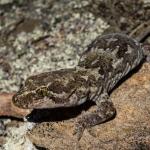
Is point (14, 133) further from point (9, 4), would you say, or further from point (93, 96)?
point (9, 4)

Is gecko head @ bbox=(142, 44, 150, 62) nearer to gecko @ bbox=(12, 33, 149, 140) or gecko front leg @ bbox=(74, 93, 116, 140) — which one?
gecko @ bbox=(12, 33, 149, 140)

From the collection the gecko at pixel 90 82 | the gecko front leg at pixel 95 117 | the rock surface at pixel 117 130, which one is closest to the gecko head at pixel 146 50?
the gecko at pixel 90 82

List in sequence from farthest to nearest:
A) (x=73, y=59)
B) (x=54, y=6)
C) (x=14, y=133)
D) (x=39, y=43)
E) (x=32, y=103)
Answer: (x=54, y=6)
(x=39, y=43)
(x=73, y=59)
(x=14, y=133)
(x=32, y=103)

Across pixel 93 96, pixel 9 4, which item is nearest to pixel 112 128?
pixel 93 96

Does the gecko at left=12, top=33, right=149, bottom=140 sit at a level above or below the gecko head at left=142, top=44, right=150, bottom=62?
above

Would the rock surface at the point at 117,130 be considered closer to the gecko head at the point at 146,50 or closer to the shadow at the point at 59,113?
the shadow at the point at 59,113

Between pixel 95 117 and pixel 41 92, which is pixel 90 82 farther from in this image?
pixel 41 92

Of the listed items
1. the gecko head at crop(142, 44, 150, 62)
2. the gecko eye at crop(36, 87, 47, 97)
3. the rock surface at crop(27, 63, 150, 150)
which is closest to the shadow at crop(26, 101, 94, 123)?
the rock surface at crop(27, 63, 150, 150)
